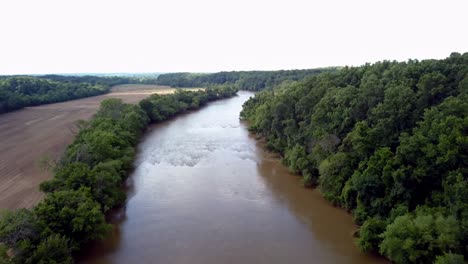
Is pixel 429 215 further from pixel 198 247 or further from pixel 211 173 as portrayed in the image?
pixel 211 173

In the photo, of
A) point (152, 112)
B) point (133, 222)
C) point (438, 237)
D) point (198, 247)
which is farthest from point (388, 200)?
point (152, 112)

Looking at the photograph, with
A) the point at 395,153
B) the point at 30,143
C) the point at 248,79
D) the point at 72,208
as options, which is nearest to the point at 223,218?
the point at 72,208

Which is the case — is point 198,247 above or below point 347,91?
below

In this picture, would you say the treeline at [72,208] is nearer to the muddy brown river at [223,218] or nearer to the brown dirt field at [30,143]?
the muddy brown river at [223,218]

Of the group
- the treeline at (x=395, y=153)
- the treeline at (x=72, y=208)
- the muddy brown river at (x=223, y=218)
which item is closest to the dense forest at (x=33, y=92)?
the treeline at (x=72, y=208)

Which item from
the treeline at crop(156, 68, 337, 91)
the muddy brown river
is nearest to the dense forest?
the muddy brown river

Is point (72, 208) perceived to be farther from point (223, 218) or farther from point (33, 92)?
point (33, 92)

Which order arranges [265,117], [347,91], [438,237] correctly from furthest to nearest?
[265,117], [347,91], [438,237]
